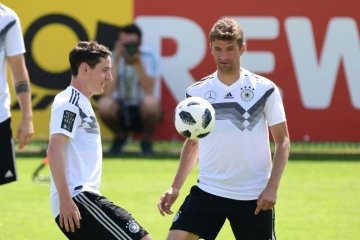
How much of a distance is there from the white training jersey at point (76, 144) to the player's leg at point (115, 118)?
920 centimetres

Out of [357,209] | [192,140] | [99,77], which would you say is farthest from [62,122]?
[357,209]

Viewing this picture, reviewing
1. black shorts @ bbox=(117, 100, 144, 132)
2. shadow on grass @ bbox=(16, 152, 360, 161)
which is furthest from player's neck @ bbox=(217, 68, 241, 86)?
black shorts @ bbox=(117, 100, 144, 132)

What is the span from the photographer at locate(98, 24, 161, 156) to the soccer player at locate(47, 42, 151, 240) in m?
9.12

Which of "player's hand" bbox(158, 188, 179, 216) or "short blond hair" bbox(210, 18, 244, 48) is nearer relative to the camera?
"short blond hair" bbox(210, 18, 244, 48)

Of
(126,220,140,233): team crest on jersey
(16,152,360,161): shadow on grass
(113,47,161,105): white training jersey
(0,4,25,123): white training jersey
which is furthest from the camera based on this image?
(113,47,161,105): white training jersey

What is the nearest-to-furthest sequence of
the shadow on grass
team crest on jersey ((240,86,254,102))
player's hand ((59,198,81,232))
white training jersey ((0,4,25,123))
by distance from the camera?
player's hand ((59,198,81,232)) < team crest on jersey ((240,86,254,102)) < white training jersey ((0,4,25,123)) < the shadow on grass

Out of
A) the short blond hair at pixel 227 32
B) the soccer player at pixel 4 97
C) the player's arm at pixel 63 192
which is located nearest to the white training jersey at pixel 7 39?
the soccer player at pixel 4 97

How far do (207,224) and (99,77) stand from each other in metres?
1.30

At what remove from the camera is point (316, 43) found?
15578 millimetres

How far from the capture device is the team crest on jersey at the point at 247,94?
6396 mm

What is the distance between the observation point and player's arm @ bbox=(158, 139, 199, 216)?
6.48 meters

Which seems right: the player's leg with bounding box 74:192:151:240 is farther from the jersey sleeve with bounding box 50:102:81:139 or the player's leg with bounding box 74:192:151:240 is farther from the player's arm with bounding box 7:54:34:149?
the player's arm with bounding box 7:54:34:149

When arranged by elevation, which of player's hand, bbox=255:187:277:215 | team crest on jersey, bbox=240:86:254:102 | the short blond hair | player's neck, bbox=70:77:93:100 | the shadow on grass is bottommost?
the shadow on grass

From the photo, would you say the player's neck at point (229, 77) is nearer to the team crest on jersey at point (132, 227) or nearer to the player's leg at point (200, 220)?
the player's leg at point (200, 220)
